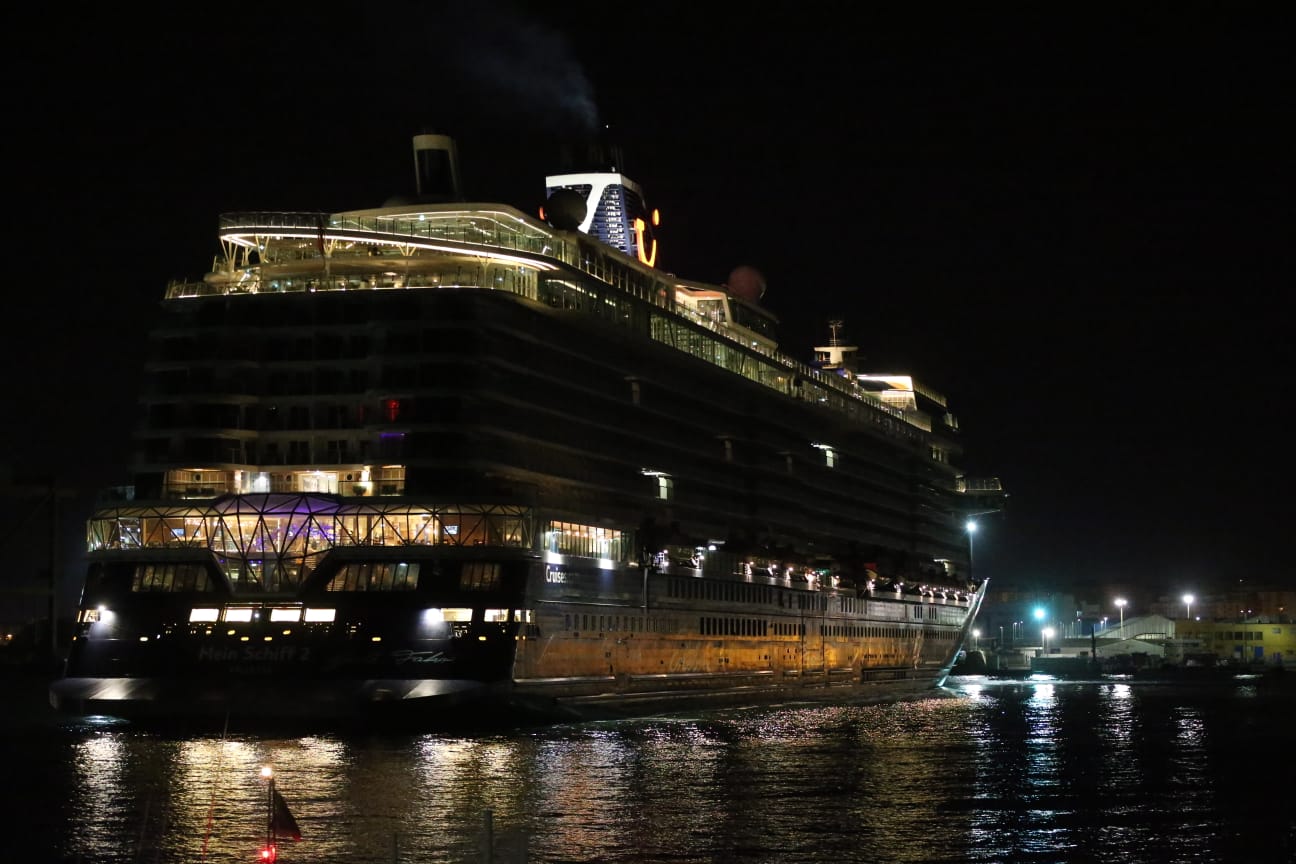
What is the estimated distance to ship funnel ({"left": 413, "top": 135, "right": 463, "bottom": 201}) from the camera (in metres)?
83.4

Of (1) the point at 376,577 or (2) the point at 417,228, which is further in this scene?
(2) the point at 417,228

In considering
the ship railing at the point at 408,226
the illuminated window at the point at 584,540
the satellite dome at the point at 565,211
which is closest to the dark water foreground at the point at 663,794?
the illuminated window at the point at 584,540

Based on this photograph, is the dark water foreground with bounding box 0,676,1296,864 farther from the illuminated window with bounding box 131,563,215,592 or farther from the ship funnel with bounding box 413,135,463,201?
the ship funnel with bounding box 413,135,463,201

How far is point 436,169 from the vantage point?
83688mm

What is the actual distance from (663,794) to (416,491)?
25385 mm

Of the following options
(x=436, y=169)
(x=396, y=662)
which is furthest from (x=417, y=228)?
(x=396, y=662)

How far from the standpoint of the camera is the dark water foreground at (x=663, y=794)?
4022 centimetres

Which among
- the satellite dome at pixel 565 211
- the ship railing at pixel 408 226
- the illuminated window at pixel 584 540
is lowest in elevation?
the illuminated window at pixel 584 540

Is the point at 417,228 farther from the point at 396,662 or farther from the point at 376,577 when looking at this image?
the point at 396,662

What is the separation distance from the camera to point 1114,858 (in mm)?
39219

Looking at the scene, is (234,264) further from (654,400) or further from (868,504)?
(868,504)
